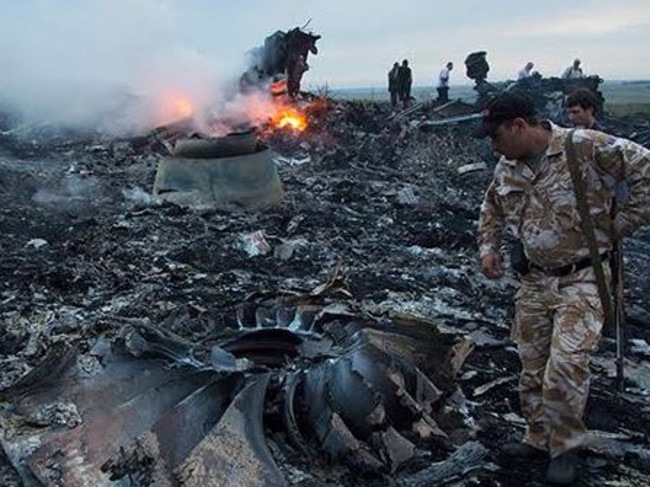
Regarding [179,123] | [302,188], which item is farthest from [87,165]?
[302,188]

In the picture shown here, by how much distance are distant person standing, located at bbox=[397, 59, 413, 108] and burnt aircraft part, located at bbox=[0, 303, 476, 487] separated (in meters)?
17.0

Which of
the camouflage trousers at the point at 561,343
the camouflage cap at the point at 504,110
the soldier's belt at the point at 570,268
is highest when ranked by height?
the camouflage cap at the point at 504,110

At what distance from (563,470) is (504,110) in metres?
1.69

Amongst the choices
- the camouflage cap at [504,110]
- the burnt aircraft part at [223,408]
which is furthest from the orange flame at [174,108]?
the camouflage cap at [504,110]

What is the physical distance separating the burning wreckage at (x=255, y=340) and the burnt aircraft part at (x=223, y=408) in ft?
0.03

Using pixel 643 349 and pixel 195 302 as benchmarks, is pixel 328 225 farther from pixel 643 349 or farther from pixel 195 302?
pixel 643 349

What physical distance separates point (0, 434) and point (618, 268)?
10.4 ft

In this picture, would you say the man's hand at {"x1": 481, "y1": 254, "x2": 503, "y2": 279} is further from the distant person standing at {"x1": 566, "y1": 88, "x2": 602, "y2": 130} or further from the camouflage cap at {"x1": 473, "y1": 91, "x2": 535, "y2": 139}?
the distant person standing at {"x1": 566, "y1": 88, "x2": 602, "y2": 130}

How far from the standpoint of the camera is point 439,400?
3.93 metres

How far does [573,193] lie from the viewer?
11.0 ft

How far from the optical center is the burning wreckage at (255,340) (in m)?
3.44

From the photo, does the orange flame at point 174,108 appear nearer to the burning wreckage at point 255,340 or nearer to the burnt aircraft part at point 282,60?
the burnt aircraft part at point 282,60

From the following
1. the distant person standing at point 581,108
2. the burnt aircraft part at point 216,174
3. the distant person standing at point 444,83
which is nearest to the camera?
the distant person standing at point 581,108

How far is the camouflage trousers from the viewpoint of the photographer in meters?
3.30
